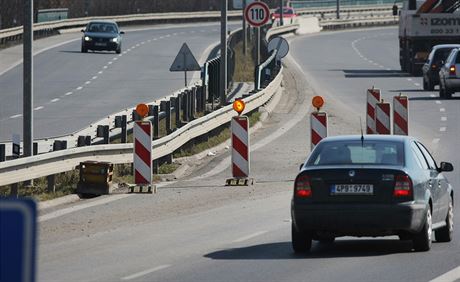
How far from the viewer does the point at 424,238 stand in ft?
40.2

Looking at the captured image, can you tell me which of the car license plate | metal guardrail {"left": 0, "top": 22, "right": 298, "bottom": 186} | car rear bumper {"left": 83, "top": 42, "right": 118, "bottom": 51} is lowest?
metal guardrail {"left": 0, "top": 22, "right": 298, "bottom": 186}

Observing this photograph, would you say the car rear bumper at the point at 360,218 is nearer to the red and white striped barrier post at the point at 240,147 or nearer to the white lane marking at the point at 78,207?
the white lane marking at the point at 78,207

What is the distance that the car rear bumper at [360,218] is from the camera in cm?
1181

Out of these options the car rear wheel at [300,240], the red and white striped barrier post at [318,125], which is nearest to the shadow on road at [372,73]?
the red and white striped barrier post at [318,125]

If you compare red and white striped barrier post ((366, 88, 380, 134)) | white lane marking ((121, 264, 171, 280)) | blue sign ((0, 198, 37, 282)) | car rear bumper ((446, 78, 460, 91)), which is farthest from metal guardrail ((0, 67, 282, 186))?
car rear bumper ((446, 78, 460, 91))

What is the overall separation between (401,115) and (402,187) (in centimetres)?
1423

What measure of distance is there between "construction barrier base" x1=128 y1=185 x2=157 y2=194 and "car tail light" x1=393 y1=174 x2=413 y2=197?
25.5 ft

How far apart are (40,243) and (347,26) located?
336 feet

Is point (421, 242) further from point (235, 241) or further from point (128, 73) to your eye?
point (128, 73)

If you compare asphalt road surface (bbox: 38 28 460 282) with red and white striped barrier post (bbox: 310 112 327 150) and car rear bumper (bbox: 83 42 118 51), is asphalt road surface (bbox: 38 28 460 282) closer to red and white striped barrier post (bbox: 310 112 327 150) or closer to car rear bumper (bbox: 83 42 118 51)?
red and white striped barrier post (bbox: 310 112 327 150)

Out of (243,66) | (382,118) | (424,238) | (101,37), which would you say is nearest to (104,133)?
(382,118)

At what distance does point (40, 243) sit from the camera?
1291 centimetres

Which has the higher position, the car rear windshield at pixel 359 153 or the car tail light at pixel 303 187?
the car rear windshield at pixel 359 153

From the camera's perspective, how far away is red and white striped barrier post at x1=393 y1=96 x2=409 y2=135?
25.9 meters
